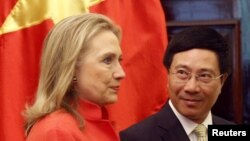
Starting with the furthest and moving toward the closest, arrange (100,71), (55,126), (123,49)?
1. (123,49)
2. (100,71)
3. (55,126)

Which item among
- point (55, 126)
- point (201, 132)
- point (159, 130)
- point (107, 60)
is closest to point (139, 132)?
point (159, 130)

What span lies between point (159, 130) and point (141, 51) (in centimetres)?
47

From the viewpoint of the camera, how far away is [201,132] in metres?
1.92

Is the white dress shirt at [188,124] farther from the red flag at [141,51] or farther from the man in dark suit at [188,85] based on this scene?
the red flag at [141,51]

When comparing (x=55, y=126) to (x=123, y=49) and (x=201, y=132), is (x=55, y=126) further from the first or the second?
(x=123, y=49)

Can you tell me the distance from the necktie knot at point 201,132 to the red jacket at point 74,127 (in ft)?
1.31

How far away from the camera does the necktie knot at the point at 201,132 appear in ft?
6.24

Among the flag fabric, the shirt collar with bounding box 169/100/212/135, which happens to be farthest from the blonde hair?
the flag fabric

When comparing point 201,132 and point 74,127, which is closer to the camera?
point 74,127

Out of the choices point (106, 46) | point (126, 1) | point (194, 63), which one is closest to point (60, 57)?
point (106, 46)

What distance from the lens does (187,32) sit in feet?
6.41

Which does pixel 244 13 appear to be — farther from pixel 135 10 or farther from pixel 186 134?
pixel 186 134

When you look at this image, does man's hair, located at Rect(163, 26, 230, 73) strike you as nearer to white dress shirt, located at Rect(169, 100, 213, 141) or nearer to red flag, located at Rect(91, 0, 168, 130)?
white dress shirt, located at Rect(169, 100, 213, 141)

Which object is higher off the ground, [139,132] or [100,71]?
[100,71]
